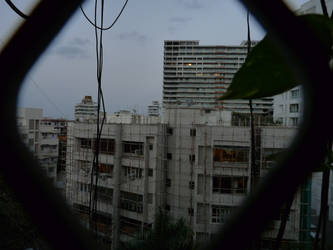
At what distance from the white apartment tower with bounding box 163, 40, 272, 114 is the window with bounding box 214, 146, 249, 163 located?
1863 cm

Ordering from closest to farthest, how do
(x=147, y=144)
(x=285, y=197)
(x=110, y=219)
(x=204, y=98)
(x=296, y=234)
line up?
1. (x=285, y=197)
2. (x=296, y=234)
3. (x=147, y=144)
4. (x=110, y=219)
5. (x=204, y=98)

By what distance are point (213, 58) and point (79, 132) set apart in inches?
795

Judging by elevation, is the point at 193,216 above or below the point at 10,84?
below

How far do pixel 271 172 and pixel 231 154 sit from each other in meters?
6.02

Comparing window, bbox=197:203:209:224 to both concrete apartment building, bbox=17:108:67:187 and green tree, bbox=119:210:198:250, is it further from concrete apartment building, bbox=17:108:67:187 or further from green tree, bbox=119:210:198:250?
concrete apartment building, bbox=17:108:67:187

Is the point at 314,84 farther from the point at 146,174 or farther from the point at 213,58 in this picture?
the point at 213,58

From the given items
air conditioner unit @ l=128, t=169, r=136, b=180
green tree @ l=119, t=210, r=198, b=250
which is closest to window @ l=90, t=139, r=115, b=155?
air conditioner unit @ l=128, t=169, r=136, b=180

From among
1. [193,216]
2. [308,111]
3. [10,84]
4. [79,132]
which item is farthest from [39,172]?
[79,132]

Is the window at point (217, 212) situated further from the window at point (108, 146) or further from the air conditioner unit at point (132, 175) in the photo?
the window at point (108, 146)

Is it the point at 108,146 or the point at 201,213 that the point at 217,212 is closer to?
the point at 201,213

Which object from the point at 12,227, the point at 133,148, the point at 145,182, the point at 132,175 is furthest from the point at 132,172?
the point at 12,227

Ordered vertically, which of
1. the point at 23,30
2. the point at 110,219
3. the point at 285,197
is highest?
the point at 23,30

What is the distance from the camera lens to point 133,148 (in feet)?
22.9

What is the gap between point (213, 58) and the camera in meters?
24.8
